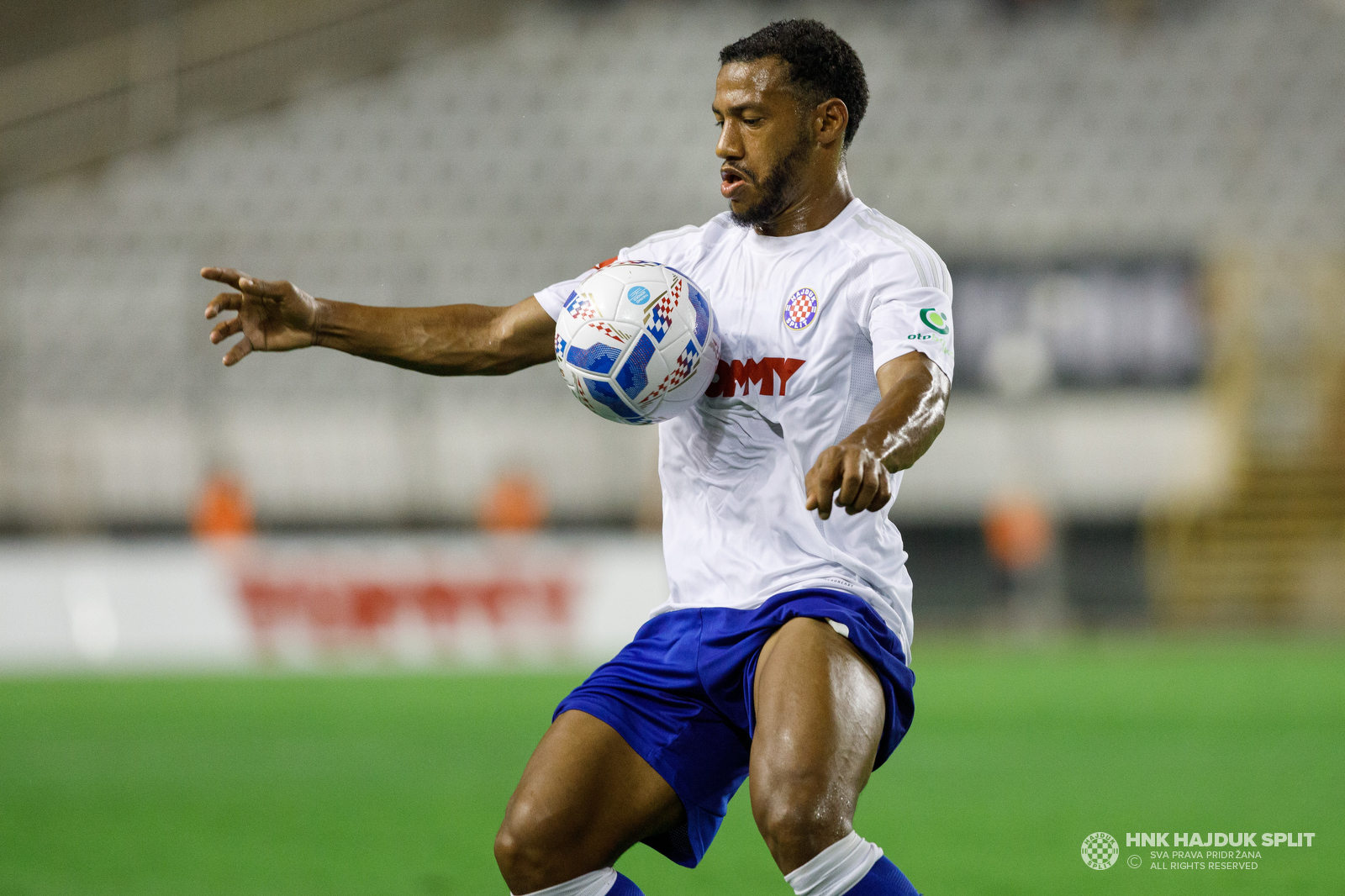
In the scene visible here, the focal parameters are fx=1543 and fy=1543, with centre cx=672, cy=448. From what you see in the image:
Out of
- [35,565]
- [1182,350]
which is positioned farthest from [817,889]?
[1182,350]

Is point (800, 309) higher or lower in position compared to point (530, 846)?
higher

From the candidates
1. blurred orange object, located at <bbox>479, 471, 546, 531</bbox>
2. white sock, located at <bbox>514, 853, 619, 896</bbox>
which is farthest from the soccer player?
blurred orange object, located at <bbox>479, 471, 546, 531</bbox>

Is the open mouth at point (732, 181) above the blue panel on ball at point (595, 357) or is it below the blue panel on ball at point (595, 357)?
above

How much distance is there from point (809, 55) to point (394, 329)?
4.30 ft

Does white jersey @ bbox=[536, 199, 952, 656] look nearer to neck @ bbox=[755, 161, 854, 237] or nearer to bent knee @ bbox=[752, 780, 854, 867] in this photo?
neck @ bbox=[755, 161, 854, 237]

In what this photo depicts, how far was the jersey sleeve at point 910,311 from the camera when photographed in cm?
348

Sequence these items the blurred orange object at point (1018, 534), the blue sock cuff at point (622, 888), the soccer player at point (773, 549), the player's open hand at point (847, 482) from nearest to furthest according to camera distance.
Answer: the player's open hand at point (847, 482) < the soccer player at point (773, 549) < the blue sock cuff at point (622, 888) < the blurred orange object at point (1018, 534)

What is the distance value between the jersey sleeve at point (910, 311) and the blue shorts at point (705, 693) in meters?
0.58

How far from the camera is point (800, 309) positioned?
368cm

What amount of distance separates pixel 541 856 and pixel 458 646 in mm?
12230

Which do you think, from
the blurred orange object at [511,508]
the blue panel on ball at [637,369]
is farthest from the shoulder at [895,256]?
the blurred orange object at [511,508]

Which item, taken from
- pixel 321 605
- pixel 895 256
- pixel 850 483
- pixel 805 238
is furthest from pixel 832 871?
pixel 321 605

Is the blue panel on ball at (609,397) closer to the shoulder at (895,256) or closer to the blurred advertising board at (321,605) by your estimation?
the shoulder at (895,256)

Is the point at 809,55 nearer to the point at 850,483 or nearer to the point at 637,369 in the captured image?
the point at 637,369
